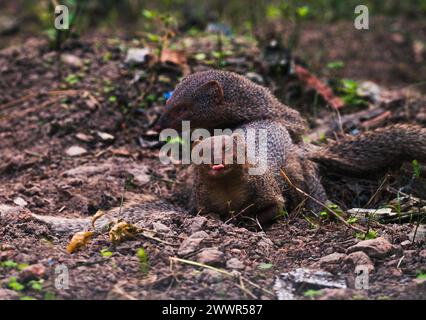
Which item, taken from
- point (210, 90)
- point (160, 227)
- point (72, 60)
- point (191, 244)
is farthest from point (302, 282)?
point (72, 60)

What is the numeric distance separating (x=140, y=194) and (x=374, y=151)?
1.53 metres

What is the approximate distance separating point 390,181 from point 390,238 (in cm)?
114

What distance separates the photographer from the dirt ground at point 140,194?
3.13 meters

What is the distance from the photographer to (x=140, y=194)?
469cm

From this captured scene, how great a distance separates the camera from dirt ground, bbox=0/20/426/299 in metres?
3.13

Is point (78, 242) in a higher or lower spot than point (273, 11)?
lower

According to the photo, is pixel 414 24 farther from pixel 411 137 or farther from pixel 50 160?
pixel 50 160

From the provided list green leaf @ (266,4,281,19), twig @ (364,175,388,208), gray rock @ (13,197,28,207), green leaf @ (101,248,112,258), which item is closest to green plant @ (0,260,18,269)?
green leaf @ (101,248,112,258)

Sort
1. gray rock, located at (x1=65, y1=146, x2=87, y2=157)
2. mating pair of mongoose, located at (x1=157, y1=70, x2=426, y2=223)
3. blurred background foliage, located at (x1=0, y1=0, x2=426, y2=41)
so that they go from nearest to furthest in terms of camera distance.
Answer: mating pair of mongoose, located at (x1=157, y1=70, x2=426, y2=223)
gray rock, located at (x1=65, y1=146, x2=87, y2=157)
blurred background foliage, located at (x1=0, y1=0, x2=426, y2=41)

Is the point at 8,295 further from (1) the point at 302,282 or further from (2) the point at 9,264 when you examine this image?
Answer: (1) the point at 302,282

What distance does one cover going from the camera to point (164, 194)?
4.77 metres

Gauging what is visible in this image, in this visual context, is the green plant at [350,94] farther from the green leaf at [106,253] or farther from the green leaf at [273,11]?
the green leaf at [106,253]

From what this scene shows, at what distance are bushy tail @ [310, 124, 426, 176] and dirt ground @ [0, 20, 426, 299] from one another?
159 millimetres

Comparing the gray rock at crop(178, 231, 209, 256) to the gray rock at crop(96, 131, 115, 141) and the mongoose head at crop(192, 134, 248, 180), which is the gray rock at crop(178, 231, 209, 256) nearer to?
the mongoose head at crop(192, 134, 248, 180)
